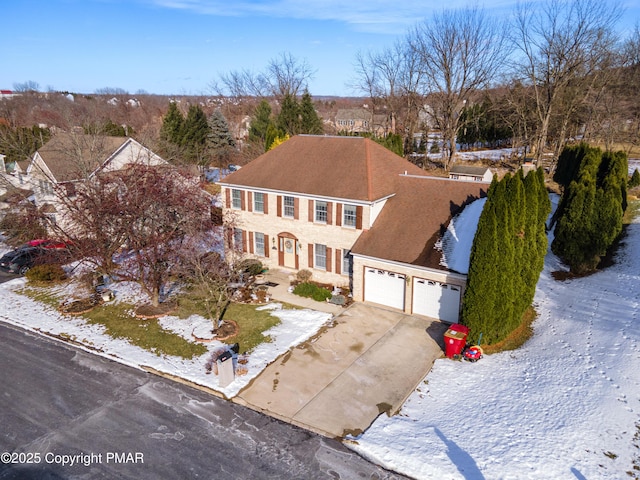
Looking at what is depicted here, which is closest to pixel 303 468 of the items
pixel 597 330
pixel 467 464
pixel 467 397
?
pixel 467 464

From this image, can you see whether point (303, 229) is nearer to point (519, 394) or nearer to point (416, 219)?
point (416, 219)

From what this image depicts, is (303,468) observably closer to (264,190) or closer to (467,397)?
(467,397)

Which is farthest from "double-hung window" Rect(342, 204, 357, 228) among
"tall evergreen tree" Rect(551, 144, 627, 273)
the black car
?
the black car

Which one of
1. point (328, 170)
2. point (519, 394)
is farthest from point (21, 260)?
point (519, 394)

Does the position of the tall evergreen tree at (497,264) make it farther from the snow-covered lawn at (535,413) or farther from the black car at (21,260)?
the black car at (21,260)

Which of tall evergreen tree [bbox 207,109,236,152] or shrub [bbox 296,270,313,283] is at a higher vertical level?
tall evergreen tree [bbox 207,109,236,152]

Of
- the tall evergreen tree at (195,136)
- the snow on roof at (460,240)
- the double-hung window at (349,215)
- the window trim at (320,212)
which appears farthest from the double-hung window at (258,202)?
the tall evergreen tree at (195,136)

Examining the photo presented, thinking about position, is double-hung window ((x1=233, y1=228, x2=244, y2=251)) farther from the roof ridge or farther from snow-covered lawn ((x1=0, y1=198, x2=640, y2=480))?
the roof ridge
